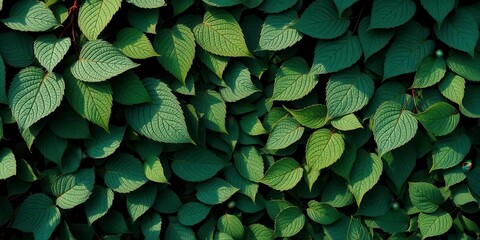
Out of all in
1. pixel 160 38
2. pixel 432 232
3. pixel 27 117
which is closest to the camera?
pixel 27 117

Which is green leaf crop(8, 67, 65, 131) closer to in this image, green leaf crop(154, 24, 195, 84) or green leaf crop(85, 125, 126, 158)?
green leaf crop(85, 125, 126, 158)

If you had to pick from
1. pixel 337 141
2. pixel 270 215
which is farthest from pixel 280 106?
pixel 270 215

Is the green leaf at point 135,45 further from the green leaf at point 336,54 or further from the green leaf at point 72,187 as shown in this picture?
the green leaf at point 336,54

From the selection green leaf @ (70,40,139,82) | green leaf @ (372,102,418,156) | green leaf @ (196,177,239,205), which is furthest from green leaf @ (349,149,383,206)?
green leaf @ (70,40,139,82)

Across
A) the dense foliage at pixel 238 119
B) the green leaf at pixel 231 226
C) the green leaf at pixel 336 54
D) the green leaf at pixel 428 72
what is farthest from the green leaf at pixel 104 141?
the green leaf at pixel 428 72

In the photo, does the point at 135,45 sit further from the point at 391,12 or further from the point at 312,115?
the point at 391,12

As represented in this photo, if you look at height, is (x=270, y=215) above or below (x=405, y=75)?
below

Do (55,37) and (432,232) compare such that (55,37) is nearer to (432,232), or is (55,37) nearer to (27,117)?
(27,117)

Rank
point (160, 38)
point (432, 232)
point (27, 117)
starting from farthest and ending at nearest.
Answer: point (432, 232), point (160, 38), point (27, 117)
